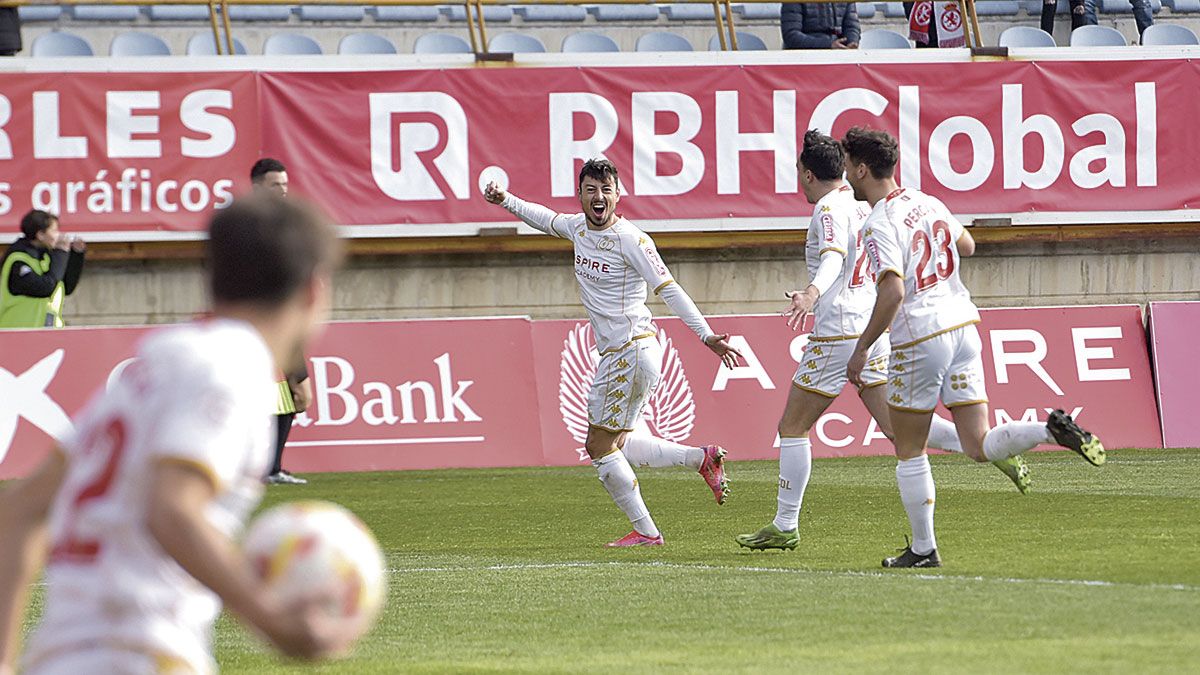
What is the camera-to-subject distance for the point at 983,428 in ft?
28.9

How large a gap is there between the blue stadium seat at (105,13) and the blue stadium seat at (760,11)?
24.4ft

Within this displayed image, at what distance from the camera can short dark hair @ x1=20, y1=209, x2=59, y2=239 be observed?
16.8m

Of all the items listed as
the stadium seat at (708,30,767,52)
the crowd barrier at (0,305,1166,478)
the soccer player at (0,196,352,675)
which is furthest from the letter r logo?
the soccer player at (0,196,352,675)

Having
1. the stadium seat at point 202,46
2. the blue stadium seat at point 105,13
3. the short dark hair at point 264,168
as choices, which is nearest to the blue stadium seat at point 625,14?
the stadium seat at point 202,46

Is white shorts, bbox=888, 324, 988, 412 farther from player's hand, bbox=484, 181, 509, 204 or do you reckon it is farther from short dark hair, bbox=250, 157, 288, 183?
short dark hair, bbox=250, 157, 288, 183

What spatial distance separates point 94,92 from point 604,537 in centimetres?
1033

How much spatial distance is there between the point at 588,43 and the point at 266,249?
768 inches

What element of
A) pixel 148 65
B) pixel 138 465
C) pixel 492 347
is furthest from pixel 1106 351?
pixel 138 465

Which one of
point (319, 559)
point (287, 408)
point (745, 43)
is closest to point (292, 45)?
point (745, 43)

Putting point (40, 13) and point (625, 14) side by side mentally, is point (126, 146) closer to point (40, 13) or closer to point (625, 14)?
point (40, 13)

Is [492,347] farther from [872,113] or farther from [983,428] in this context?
[983,428]

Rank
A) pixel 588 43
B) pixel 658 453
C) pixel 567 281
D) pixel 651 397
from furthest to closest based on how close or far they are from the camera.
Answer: pixel 588 43 → pixel 567 281 → pixel 651 397 → pixel 658 453

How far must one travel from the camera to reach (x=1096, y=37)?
22.1m

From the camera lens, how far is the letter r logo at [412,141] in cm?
1992
